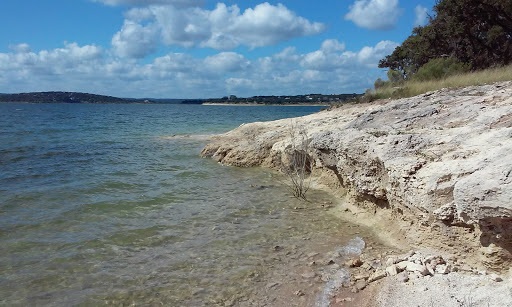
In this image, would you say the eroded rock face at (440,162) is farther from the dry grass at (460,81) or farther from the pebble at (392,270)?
the dry grass at (460,81)

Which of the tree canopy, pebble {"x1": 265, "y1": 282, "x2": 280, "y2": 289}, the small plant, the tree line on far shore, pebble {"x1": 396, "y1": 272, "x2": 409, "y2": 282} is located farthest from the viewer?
the tree canopy

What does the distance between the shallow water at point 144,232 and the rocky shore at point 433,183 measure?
1034mm

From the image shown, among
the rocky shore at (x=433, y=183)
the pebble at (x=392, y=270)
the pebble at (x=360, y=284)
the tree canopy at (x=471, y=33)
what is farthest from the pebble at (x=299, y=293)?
the tree canopy at (x=471, y=33)

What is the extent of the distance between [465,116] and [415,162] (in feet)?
7.44

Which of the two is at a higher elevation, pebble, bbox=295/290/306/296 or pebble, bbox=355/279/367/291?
pebble, bbox=355/279/367/291

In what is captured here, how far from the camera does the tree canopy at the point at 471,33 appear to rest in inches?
866

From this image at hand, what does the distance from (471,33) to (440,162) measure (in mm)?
22857

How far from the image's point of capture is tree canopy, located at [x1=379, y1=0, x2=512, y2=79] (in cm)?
2198

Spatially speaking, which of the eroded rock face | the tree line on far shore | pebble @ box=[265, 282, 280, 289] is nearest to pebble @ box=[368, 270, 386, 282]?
the eroded rock face

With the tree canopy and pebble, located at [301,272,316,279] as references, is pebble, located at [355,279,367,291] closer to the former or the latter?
pebble, located at [301,272,316,279]

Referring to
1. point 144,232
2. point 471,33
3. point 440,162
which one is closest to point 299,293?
point 440,162

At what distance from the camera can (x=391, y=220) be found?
21.6 ft

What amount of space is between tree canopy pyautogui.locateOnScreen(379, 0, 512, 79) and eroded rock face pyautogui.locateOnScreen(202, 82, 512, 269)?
50.6 feet

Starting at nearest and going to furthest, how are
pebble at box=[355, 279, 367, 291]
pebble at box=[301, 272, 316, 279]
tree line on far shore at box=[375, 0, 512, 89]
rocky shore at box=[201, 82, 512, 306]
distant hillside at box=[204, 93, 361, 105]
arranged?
rocky shore at box=[201, 82, 512, 306] → pebble at box=[355, 279, 367, 291] → pebble at box=[301, 272, 316, 279] → tree line on far shore at box=[375, 0, 512, 89] → distant hillside at box=[204, 93, 361, 105]
